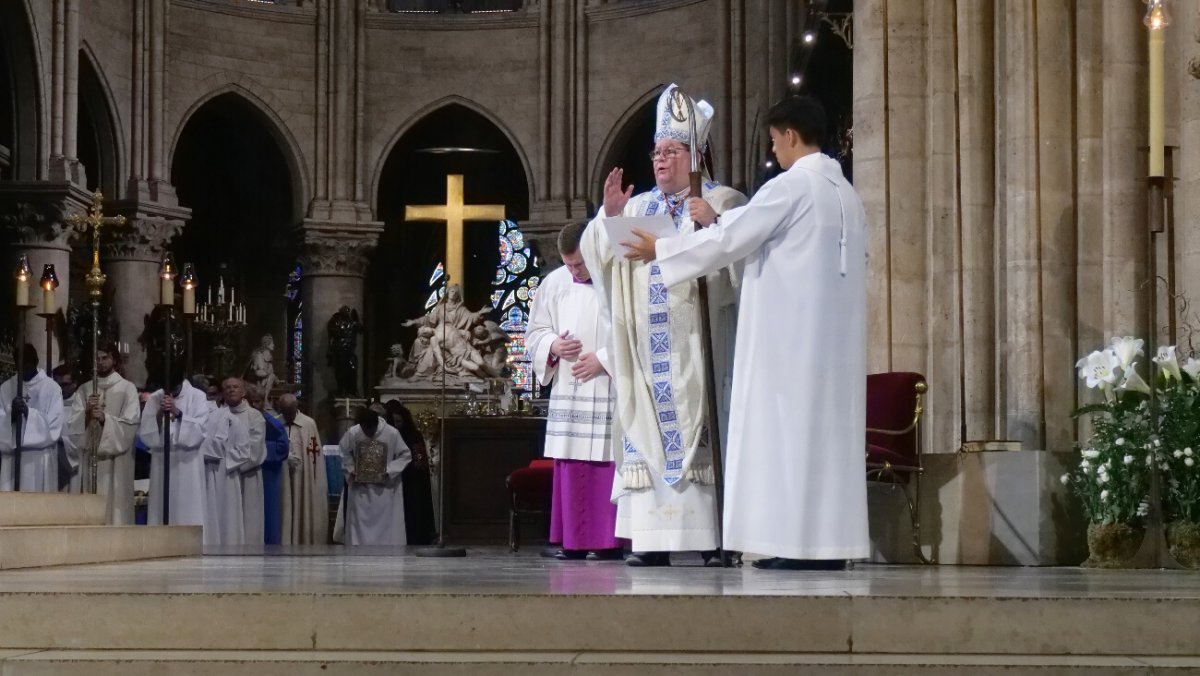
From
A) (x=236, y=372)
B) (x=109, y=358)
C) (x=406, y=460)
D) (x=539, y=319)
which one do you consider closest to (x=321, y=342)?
(x=236, y=372)

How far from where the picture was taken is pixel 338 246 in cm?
2702

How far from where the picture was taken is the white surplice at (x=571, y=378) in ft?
26.7

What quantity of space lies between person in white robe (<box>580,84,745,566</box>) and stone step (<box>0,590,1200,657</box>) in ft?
7.52

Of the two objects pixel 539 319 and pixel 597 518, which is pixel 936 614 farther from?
pixel 539 319

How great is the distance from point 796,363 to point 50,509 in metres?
4.42

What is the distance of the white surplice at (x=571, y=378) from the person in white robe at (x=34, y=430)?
555cm

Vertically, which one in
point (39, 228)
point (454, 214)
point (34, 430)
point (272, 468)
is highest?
point (39, 228)

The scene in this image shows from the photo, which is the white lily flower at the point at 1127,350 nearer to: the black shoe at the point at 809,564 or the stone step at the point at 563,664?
the black shoe at the point at 809,564

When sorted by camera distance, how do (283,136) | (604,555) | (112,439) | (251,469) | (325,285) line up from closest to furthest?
(604,555) → (112,439) → (251,469) → (283,136) → (325,285)

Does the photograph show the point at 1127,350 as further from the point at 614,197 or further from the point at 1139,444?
the point at 614,197

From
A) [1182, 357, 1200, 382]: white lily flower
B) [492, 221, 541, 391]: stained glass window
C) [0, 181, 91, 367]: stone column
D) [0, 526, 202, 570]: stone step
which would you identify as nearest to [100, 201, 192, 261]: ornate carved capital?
[0, 181, 91, 367]: stone column

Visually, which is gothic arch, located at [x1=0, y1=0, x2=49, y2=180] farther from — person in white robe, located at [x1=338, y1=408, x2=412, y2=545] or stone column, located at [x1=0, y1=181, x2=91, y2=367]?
person in white robe, located at [x1=338, y1=408, x2=412, y2=545]

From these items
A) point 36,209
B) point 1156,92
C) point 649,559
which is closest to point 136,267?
point 36,209

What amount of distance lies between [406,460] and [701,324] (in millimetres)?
9722
